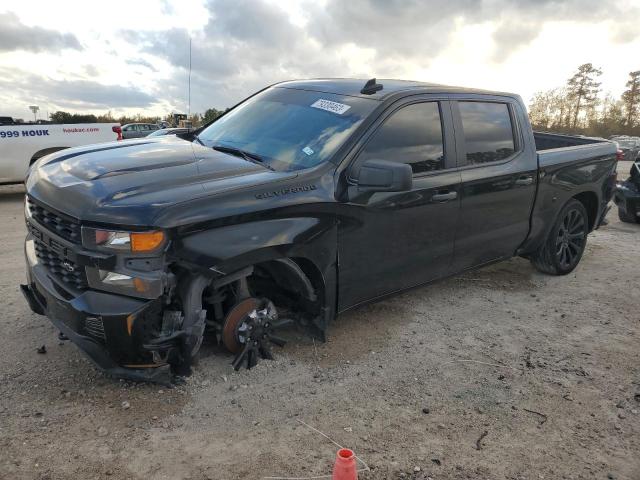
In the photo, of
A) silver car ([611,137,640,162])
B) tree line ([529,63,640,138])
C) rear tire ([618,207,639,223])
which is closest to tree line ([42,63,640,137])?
tree line ([529,63,640,138])

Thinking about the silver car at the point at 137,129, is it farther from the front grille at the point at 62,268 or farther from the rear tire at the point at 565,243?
the front grille at the point at 62,268

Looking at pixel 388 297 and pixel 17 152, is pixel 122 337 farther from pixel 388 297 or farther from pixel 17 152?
pixel 17 152

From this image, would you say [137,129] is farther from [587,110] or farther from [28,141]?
[587,110]

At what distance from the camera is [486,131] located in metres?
4.56

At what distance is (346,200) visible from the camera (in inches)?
138

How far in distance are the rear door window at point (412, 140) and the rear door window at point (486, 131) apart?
0.36 metres

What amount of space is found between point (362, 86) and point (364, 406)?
93.9 inches

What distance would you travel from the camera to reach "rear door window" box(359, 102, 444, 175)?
12.2ft

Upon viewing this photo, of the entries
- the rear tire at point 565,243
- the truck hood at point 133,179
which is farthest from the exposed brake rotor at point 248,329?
the rear tire at point 565,243

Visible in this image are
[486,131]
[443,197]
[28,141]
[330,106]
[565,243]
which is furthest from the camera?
[28,141]

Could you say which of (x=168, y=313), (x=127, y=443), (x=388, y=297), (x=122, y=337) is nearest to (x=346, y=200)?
(x=388, y=297)

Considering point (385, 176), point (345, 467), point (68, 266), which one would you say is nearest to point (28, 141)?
point (68, 266)

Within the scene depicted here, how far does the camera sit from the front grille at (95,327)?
9.17 feet

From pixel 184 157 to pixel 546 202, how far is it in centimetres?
355
